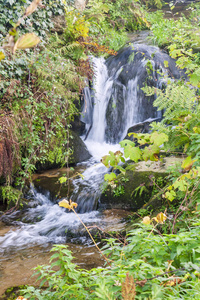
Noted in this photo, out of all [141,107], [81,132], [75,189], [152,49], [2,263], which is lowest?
[2,263]

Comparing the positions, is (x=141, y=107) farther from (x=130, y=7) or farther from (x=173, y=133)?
(x=130, y=7)

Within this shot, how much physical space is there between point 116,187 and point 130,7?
10.1 metres

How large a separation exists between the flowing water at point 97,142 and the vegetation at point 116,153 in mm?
614

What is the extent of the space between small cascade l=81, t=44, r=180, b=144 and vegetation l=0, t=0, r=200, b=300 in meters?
1.07

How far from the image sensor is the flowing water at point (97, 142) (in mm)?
4215

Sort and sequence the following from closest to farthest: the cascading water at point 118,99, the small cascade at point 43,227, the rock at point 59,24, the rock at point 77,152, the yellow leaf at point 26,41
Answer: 1. the yellow leaf at point 26,41
2. the small cascade at point 43,227
3. the rock at point 77,152
4. the rock at point 59,24
5. the cascading water at point 118,99

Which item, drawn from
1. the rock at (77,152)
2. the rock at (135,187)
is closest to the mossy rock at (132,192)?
the rock at (135,187)

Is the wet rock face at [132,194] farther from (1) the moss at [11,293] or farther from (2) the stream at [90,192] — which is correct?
(1) the moss at [11,293]

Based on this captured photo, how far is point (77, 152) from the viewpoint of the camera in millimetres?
7113

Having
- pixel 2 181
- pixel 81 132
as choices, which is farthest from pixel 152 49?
pixel 2 181

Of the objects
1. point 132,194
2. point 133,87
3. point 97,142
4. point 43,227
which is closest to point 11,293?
point 43,227

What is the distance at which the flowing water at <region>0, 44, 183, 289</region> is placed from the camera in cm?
421

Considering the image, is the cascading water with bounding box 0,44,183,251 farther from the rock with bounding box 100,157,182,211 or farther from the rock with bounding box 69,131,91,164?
the rock with bounding box 100,157,182,211

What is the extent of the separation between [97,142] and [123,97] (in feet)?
5.39
